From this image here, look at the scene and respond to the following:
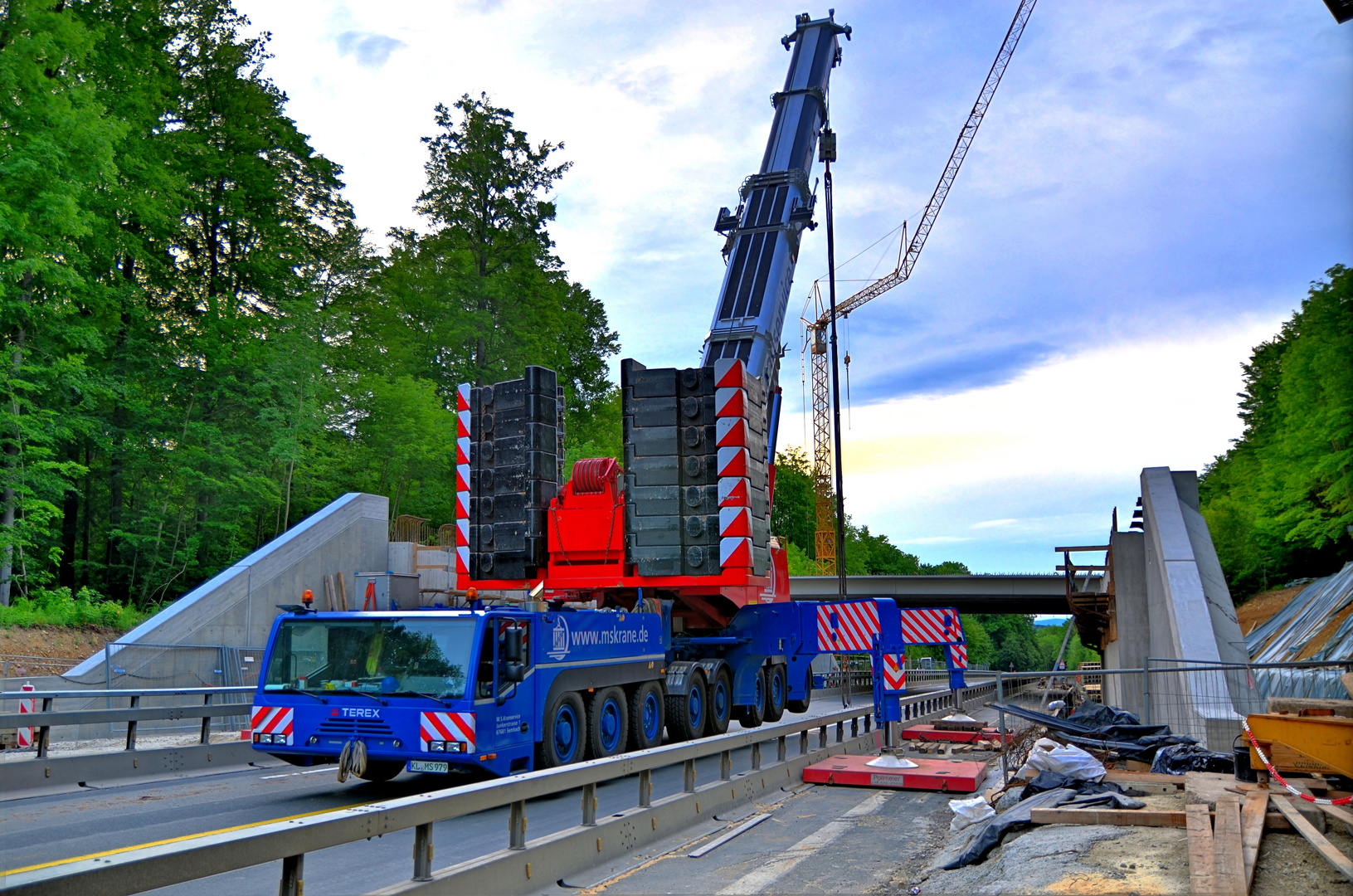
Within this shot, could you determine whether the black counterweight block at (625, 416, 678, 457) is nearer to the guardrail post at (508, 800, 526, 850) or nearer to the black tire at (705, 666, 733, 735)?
the black tire at (705, 666, 733, 735)

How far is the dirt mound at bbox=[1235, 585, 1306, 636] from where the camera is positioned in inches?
1626

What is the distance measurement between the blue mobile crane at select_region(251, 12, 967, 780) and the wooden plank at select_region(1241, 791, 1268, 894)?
247 inches

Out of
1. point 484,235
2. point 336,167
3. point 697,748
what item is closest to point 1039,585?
point 484,235

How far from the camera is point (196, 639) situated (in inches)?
870

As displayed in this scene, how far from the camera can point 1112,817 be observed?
752 cm

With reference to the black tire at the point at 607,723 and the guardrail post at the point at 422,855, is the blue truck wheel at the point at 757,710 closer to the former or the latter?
the black tire at the point at 607,723

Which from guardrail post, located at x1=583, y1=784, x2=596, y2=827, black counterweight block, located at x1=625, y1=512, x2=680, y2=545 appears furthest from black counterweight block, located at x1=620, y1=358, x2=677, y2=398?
guardrail post, located at x1=583, y1=784, x2=596, y2=827

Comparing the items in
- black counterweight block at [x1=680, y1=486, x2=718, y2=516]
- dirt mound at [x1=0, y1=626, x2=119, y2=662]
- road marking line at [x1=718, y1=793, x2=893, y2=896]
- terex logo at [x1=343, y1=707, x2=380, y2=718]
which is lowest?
road marking line at [x1=718, y1=793, x2=893, y2=896]

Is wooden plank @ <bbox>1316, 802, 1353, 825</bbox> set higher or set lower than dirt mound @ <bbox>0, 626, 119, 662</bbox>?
lower

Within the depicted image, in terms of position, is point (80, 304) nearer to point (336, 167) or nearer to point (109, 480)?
point (109, 480)

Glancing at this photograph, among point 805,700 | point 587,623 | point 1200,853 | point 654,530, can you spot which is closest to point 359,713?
point 587,623

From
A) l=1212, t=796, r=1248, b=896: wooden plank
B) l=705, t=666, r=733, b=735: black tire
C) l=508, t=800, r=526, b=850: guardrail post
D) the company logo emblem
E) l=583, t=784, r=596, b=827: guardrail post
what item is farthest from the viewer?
l=705, t=666, r=733, b=735: black tire

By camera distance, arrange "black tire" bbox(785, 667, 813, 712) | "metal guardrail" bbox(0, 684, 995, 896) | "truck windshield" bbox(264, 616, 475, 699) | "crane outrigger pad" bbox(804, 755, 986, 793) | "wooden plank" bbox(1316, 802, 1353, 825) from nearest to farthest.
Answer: "metal guardrail" bbox(0, 684, 995, 896) → "wooden plank" bbox(1316, 802, 1353, 825) → "truck windshield" bbox(264, 616, 475, 699) → "crane outrigger pad" bbox(804, 755, 986, 793) → "black tire" bbox(785, 667, 813, 712)

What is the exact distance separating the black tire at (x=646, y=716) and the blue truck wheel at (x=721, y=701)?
1.22 m
